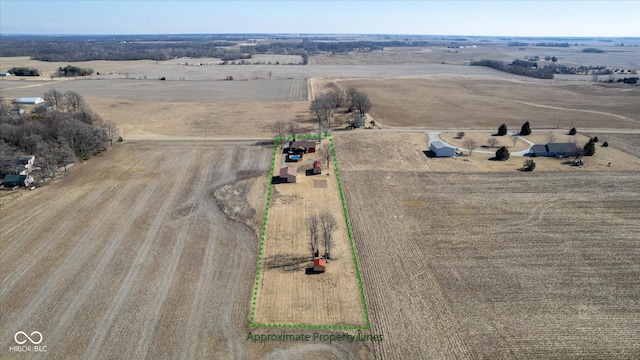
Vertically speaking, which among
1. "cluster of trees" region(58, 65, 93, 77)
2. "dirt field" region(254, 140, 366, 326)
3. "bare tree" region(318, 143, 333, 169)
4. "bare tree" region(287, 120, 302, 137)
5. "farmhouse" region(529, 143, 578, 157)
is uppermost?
"cluster of trees" region(58, 65, 93, 77)

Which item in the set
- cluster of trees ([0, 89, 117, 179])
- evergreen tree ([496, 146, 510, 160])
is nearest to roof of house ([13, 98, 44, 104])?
cluster of trees ([0, 89, 117, 179])

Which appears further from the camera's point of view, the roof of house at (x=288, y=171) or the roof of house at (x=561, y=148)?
the roof of house at (x=561, y=148)

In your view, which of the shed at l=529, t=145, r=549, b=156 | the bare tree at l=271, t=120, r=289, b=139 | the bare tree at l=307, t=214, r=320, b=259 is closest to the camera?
the bare tree at l=307, t=214, r=320, b=259

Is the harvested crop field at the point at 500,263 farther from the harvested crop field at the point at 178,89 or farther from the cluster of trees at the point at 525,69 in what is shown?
the cluster of trees at the point at 525,69

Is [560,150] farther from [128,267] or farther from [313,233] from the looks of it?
[128,267]

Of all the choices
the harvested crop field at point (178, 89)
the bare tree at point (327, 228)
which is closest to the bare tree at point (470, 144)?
the bare tree at point (327, 228)

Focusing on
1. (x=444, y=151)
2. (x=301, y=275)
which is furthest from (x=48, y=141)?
(x=444, y=151)

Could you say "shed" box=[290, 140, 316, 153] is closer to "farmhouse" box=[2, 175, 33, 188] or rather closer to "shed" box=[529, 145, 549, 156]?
"shed" box=[529, 145, 549, 156]
